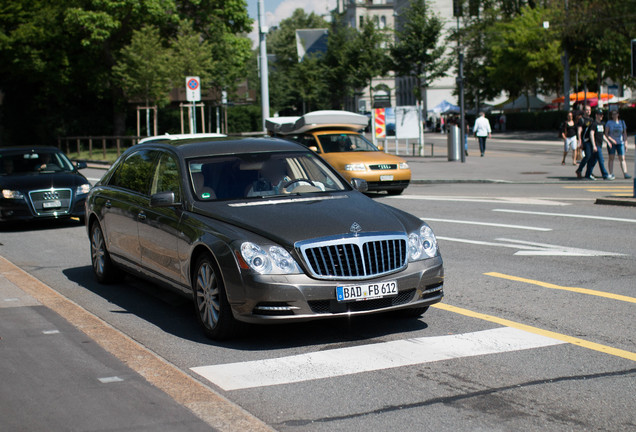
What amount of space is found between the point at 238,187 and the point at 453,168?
22.4m

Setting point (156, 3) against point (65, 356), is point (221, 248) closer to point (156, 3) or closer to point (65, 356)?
point (65, 356)

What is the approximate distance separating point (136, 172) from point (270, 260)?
9.76 ft

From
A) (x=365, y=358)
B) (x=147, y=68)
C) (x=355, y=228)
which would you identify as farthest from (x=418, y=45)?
(x=365, y=358)

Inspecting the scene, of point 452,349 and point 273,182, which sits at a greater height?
point 273,182

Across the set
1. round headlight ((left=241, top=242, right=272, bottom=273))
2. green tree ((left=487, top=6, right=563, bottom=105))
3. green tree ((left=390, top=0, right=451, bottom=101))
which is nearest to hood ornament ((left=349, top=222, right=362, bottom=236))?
round headlight ((left=241, top=242, right=272, bottom=273))

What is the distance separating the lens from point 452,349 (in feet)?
20.8

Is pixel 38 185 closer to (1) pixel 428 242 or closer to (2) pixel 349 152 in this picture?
(2) pixel 349 152

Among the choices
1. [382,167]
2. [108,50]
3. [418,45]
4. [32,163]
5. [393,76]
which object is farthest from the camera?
[393,76]

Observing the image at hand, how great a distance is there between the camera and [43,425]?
4707mm

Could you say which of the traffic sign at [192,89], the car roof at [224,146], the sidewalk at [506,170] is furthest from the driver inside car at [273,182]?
the traffic sign at [192,89]

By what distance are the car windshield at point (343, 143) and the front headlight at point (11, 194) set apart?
8.14 meters

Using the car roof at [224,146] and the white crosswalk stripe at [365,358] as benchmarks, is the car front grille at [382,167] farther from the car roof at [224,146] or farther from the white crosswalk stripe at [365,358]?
the white crosswalk stripe at [365,358]

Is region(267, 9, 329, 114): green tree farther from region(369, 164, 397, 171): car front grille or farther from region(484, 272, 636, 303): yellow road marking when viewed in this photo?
region(484, 272, 636, 303): yellow road marking

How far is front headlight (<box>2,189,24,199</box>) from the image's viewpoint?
49.6ft
